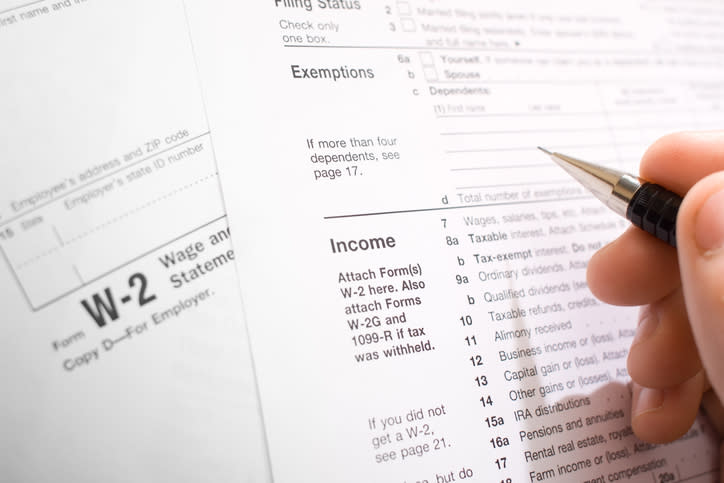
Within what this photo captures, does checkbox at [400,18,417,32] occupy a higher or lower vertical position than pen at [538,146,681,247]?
higher

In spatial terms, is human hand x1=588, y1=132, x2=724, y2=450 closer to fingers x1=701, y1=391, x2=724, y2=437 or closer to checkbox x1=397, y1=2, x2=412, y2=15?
fingers x1=701, y1=391, x2=724, y2=437

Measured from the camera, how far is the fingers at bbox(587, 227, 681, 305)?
1.28 ft

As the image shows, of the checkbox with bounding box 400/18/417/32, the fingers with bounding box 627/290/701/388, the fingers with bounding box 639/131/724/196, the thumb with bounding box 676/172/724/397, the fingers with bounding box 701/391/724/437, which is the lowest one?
the fingers with bounding box 701/391/724/437

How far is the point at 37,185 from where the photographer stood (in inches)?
12.5

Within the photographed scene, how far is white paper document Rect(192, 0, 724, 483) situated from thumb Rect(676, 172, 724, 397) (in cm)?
11

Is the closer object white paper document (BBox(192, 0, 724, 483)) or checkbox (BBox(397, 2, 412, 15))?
white paper document (BBox(192, 0, 724, 483))

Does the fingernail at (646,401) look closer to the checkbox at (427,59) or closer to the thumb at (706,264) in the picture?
the thumb at (706,264)

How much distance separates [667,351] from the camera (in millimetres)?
392

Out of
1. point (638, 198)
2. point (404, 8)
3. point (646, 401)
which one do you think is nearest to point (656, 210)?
point (638, 198)

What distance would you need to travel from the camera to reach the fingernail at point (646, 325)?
0.41 m

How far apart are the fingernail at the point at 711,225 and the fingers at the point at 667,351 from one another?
12 cm

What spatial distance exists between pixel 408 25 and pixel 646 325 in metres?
0.31

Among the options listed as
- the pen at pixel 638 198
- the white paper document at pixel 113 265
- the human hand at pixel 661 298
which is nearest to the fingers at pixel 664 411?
the human hand at pixel 661 298

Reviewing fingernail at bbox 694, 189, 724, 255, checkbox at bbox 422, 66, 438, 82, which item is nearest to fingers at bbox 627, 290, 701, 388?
fingernail at bbox 694, 189, 724, 255
